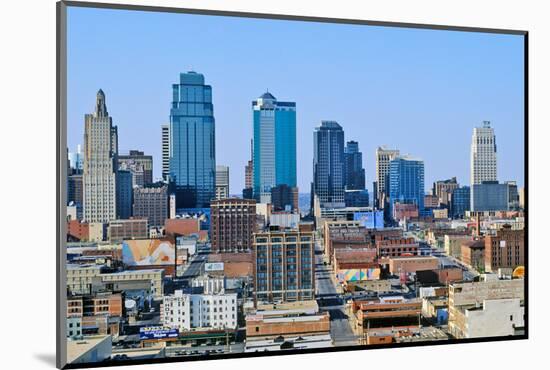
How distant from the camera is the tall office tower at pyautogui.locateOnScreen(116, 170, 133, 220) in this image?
3.83 meters

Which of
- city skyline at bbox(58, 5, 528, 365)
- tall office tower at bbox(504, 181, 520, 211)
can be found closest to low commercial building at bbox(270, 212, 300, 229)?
city skyline at bbox(58, 5, 528, 365)

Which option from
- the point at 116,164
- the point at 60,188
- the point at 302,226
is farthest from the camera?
the point at 302,226

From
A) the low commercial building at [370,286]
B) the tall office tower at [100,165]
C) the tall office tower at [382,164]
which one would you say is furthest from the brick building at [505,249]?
the tall office tower at [100,165]

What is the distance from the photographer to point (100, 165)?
3789mm

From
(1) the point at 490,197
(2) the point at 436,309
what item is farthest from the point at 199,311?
(1) the point at 490,197

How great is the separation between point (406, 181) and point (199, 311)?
1.39 metres

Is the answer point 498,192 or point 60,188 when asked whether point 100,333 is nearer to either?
point 60,188

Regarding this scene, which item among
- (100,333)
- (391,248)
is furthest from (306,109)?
(100,333)

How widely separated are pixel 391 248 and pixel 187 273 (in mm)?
1191

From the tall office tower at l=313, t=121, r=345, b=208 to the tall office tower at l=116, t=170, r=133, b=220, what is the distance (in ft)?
3.37

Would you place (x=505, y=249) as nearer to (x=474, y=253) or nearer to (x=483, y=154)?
(x=474, y=253)

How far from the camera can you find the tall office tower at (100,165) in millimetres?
3705

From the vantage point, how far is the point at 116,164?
3.83m

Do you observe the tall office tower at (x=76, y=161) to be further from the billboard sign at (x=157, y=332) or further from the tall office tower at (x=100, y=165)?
the billboard sign at (x=157, y=332)
